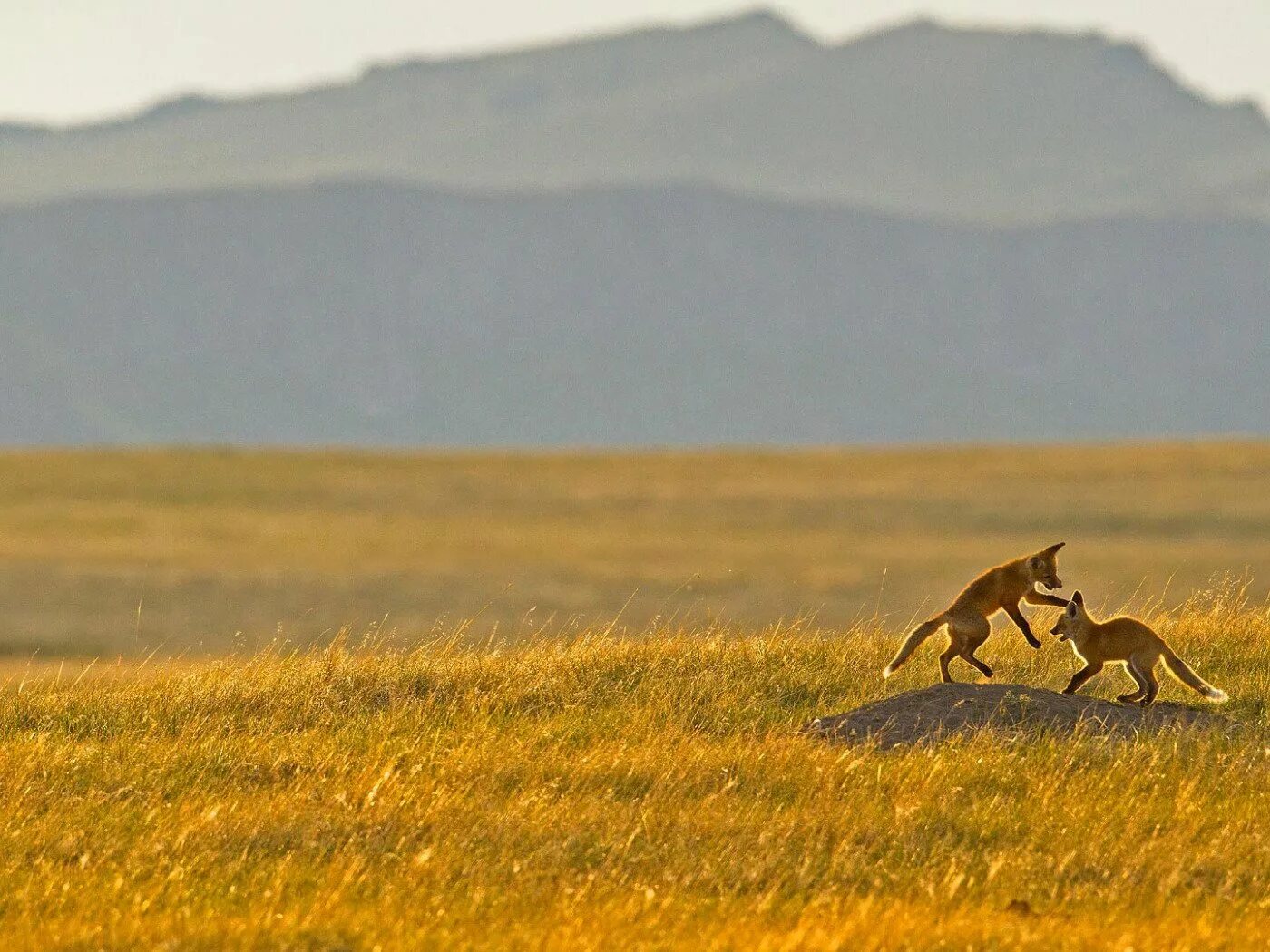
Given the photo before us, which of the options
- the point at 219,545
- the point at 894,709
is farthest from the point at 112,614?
the point at 894,709

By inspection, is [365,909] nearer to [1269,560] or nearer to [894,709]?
[894,709]

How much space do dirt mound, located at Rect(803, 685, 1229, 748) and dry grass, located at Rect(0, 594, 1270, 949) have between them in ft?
0.82

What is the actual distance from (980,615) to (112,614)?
39.5 metres

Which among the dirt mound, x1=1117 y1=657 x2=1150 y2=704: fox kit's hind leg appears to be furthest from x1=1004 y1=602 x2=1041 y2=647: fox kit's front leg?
x1=1117 y1=657 x2=1150 y2=704: fox kit's hind leg

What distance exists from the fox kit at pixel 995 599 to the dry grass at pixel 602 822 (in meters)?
0.95

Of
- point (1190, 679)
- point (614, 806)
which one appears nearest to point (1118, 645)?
point (1190, 679)

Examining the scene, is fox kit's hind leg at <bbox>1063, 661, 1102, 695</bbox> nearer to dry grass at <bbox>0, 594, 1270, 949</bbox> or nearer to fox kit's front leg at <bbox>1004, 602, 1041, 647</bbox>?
fox kit's front leg at <bbox>1004, 602, 1041, 647</bbox>

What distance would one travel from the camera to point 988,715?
1150 centimetres

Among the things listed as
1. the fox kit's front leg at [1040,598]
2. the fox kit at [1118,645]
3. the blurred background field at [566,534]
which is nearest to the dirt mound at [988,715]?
the fox kit at [1118,645]

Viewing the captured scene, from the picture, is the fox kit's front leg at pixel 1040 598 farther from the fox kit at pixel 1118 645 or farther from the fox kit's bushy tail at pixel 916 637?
the fox kit's bushy tail at pixel 916 637

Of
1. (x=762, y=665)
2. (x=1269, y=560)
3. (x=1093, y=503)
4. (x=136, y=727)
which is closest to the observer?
(x=136, y=727)

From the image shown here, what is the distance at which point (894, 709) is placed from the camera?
11.7 metres

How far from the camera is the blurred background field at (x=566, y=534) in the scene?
48.6 meters

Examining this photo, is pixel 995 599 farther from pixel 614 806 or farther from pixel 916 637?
pixel 614 806
